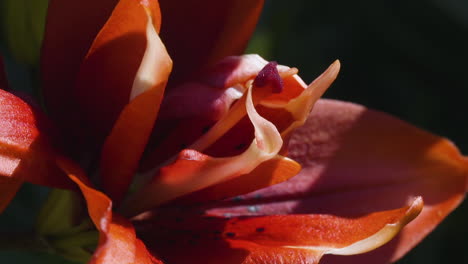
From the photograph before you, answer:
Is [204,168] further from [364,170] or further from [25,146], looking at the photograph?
[364,170]

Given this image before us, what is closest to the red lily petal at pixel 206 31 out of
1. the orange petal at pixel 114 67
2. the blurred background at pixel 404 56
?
the orange petal at pixel 114 67

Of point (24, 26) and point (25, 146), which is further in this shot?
point (24, 26)

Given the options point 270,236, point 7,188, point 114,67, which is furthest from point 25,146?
point 270,236

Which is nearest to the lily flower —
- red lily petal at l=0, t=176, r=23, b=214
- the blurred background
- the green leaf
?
red lily petal at l=0, t=176, r=23, b=214

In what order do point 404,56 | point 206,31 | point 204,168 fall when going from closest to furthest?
point 204,168 < point 206,31 < point 404,56

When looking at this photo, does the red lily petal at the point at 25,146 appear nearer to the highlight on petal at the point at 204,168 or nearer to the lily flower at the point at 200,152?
the lily flower at the point at 200,152

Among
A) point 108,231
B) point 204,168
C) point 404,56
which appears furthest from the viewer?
point 404,56
